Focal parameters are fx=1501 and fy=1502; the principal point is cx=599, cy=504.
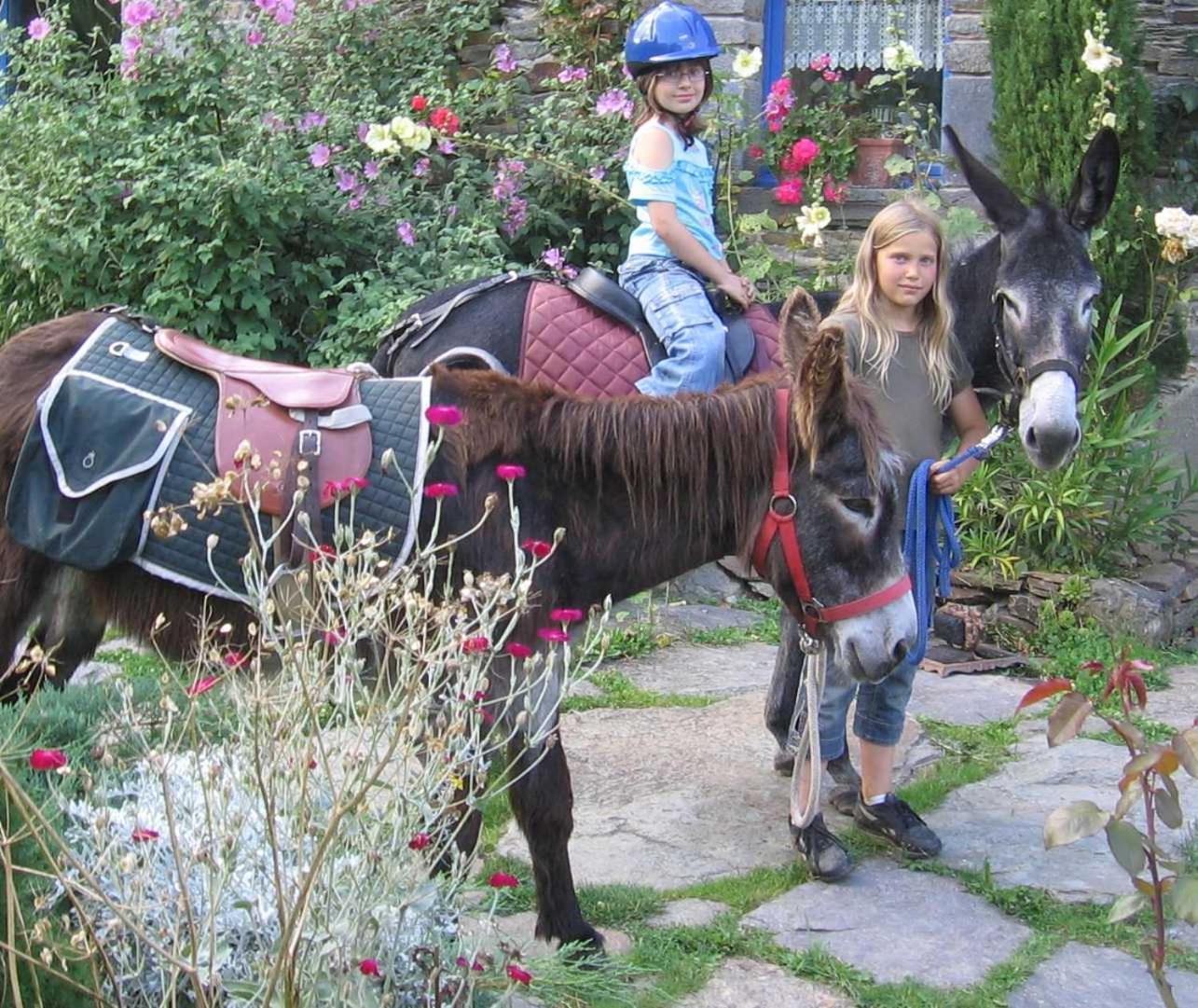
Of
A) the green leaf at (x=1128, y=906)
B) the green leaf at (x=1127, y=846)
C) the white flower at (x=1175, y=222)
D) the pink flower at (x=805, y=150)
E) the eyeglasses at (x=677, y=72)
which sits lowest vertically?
the green leaf at (x=1128, y=906)

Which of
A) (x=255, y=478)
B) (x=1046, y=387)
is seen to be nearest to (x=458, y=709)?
(x=255, y=478)

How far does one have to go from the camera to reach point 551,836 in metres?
3.21

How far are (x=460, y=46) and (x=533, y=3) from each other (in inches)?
17.0

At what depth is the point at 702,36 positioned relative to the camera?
459cm

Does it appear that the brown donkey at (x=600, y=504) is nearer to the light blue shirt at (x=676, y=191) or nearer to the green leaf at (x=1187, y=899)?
the green leaf at (x=1187, y=899)

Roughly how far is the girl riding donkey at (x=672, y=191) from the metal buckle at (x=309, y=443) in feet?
4.87

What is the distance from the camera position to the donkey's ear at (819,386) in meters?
3.08

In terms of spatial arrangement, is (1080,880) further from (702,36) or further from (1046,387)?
(702,36)

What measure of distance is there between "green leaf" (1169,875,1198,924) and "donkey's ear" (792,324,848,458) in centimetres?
123

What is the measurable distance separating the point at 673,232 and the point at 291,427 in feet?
5.83

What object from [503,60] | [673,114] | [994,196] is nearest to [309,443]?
[673,114]

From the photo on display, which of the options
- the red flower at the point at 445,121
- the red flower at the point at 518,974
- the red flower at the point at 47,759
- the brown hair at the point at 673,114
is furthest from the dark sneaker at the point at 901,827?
the red flower at the point at 445,121

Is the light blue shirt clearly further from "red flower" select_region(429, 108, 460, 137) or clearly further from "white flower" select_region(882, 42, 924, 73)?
"red flower" select_region(429, 108, 460, 137)

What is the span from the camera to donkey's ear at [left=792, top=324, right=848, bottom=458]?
3.08 meters
